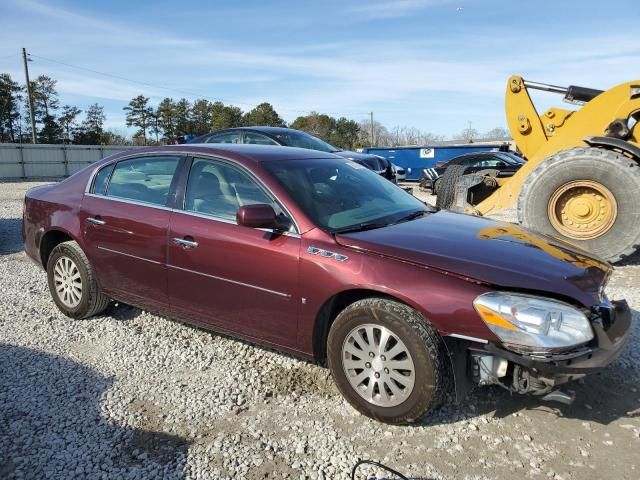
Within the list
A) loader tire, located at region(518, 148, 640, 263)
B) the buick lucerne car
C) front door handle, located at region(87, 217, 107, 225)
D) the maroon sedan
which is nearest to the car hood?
the maroon sedan

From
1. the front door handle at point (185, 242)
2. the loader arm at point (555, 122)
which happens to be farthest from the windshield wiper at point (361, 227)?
the loader arm at point (555, 122)

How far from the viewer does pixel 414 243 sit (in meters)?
3.07

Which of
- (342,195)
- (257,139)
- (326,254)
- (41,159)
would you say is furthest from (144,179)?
(41,159)

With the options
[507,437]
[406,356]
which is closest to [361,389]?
[406,356]

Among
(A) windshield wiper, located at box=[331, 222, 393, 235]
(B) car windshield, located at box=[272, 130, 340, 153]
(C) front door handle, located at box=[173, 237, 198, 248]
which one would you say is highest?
(B) car windshield, located at box=[272, 130, 340, 153]

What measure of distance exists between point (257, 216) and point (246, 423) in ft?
4.20

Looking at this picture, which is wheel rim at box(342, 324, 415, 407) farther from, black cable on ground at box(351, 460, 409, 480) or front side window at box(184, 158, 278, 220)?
front side window at box(184, 158, 278, 220)

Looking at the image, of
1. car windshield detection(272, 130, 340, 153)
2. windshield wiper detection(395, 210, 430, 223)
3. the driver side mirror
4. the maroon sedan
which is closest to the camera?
the maroon sedan

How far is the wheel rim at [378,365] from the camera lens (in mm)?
2863

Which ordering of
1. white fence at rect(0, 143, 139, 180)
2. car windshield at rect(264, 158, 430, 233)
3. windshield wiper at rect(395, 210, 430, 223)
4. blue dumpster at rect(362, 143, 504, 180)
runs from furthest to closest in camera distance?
white fence at rect(0, 143, 139, 180) < blue dumpster at rect(362, 143, 504, 180) < windshield wiper at rect(395, 210, 430, 223) < car windshield at rect(264, 158, 430, 233)

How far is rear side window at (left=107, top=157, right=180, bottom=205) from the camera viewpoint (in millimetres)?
4004

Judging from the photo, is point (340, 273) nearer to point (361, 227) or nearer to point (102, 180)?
point (361, 227)

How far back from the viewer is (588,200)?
6.27 meters

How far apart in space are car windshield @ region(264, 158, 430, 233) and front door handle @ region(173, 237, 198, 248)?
2.52 ft
